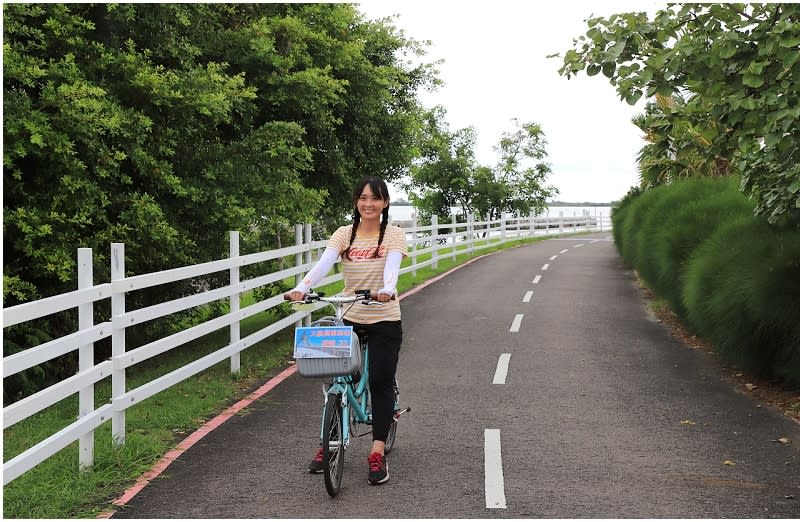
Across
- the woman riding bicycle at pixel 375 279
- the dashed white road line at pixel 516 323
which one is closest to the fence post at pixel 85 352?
the woman riding bicycle at pixel 375 279

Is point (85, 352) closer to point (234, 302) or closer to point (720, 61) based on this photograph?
point (234, 302)

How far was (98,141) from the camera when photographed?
10.7 metres

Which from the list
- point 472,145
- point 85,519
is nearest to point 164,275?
point 85,519

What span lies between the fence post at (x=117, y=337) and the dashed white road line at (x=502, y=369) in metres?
4.37

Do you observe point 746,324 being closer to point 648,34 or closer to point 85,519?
point 648,34

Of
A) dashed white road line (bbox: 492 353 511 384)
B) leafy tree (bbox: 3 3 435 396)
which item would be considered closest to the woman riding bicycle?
dashed white road line (bbox: 492 353 511 384)

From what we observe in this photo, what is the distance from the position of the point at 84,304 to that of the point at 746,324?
706 centimetres

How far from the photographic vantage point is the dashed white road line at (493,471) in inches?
227

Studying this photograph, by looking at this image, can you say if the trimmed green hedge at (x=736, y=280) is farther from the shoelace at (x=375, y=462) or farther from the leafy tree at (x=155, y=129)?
the leafy tree at (x=155, y=129)

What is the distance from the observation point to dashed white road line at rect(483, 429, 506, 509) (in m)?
5.78

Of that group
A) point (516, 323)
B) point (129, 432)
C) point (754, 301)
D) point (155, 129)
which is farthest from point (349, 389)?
point (516, 323)

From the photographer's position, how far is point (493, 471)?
6.43 meters

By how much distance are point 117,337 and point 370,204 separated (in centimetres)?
243

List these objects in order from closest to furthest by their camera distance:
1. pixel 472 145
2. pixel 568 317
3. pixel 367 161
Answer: pixel 568 317, pixel 367 161, pixel 472 145
